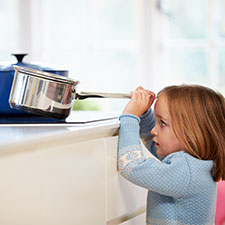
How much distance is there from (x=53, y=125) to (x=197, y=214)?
0.41 meters

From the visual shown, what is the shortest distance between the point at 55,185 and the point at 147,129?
0.41m

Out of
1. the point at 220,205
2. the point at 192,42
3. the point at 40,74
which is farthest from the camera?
the point at 192,42

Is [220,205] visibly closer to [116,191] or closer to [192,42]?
[116,191]

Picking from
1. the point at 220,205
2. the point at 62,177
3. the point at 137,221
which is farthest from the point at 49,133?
the point at 220,205

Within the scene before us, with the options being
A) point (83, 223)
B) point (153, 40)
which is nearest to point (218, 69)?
point (153, 40)

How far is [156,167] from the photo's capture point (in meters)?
0.97

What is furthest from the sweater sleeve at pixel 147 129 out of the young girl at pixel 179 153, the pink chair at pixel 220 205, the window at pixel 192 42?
the window at pixel 192 42

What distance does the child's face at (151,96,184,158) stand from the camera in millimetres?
1067

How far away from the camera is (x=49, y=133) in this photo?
82 centimetres

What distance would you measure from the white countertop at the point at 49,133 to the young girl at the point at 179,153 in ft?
0.21

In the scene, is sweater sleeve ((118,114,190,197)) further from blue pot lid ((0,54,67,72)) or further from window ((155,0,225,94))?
window ((155,0,225,94))

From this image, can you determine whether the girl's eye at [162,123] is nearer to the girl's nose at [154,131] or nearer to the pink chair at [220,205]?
the girl's nose at [154,131]

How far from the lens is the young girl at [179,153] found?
3.18 ft

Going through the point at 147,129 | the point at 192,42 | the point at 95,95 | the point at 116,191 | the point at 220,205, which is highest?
the point at 192,42
